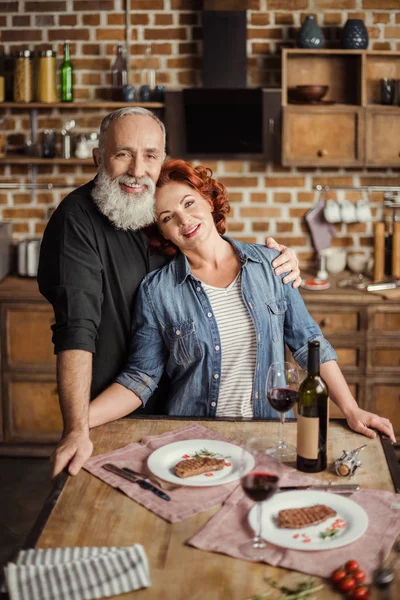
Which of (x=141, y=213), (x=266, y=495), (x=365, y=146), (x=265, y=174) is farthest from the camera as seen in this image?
(x=265, y=174)

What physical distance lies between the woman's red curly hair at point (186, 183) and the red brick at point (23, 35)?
234 centimetres

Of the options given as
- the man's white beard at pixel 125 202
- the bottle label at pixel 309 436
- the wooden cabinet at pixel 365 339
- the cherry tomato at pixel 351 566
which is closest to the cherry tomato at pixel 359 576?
the cherry tomato at pixel 351 566

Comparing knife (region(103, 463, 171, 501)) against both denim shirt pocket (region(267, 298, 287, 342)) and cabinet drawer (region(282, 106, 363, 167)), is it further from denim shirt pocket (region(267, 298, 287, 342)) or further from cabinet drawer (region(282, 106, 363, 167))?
cabinet drawer (region(282, 106, 363, 167))

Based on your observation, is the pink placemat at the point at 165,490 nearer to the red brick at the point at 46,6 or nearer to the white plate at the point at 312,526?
the white plate at the point at 312,526

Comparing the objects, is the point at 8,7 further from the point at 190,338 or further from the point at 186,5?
the point at 190,338

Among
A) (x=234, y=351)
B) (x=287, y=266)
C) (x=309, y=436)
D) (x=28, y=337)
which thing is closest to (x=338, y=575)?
(x=309, y=436)

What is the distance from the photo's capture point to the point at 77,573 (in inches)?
53.9

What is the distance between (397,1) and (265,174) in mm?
1162

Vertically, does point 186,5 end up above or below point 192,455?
above

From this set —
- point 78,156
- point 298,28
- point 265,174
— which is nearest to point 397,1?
point 298,28

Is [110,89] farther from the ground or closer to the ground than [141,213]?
farther from the ground

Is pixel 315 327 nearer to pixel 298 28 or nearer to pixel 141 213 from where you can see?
pixel 141 213

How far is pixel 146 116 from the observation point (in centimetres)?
243

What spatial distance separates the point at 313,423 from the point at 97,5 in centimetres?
326
